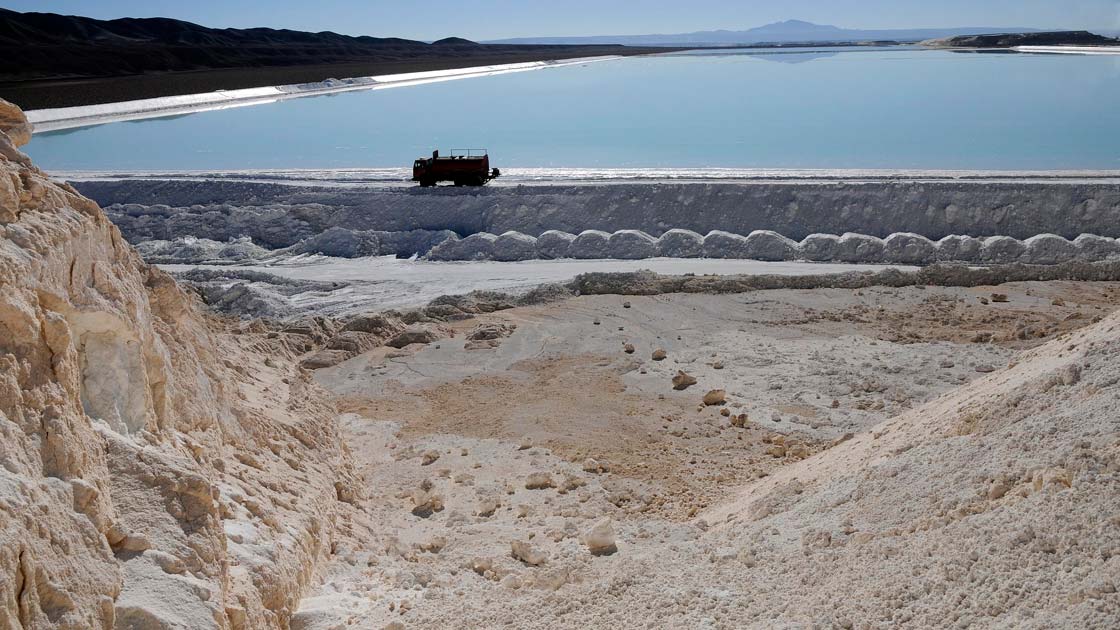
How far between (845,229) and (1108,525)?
12800mm

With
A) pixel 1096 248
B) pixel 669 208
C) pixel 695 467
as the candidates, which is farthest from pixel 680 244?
pixel 695 467

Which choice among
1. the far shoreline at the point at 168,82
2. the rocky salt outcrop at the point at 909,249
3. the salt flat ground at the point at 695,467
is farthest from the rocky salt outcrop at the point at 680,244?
the far shoreline at the point at 168,82

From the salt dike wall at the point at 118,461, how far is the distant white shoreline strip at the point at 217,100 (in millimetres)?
25683

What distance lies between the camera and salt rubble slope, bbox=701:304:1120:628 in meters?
4.09

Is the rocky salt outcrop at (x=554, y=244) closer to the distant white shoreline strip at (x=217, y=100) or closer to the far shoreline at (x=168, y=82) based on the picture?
the distant white shoreline strip at (x=217, y=100)

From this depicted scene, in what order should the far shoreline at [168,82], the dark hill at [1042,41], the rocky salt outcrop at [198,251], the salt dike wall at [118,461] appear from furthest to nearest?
the dark hill at [1042,41]
the far shoreline at [168,82]
the rocky salt outcrop at [198,251]
the salt dike wall at [118,461]

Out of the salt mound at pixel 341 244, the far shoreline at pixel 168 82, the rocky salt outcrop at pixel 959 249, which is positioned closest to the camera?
the rocky salt outcrop at pixel 959 249

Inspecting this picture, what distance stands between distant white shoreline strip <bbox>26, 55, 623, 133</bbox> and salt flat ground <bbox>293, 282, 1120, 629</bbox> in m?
23.6

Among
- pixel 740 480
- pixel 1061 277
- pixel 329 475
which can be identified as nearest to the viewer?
pixel 329 475

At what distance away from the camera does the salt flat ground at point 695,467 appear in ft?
15.3

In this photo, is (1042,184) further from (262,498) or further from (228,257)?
(262,498)

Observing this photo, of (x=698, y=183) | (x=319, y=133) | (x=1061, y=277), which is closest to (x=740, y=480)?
(x=1061, y=277)

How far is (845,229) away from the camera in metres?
16.5

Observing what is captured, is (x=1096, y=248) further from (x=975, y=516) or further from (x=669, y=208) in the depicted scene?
(x=975, y=516)
